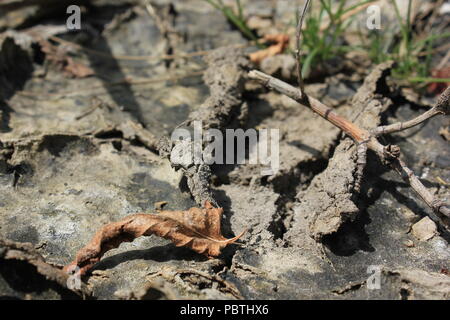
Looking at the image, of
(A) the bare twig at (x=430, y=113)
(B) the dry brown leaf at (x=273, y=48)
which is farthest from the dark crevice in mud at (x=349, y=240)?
(B) the dry brown leaf at (x=273, y=48)

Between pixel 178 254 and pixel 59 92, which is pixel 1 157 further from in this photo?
pixel 178 254

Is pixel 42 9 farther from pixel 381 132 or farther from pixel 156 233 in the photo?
pixel 381 132

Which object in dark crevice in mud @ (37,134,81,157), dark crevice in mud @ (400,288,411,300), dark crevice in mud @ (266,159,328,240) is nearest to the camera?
dark crevice in mud @ (400,288,411,300)

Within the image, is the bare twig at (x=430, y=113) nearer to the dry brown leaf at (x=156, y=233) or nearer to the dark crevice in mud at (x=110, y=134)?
the dry brown leaf at (x=156, y=233)

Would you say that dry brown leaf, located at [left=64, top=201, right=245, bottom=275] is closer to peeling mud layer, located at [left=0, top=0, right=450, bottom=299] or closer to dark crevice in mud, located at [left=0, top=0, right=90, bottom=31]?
peeling mud layer, located at [left=0, top=0, right=450, bottom=299]

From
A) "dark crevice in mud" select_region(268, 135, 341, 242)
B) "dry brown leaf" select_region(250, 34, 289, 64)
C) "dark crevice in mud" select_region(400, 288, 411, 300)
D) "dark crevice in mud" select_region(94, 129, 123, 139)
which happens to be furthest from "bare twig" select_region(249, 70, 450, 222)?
"dark crevice in mud" select_region(94, 129, 123, 139)

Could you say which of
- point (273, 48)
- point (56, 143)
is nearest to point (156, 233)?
point (56, 143)

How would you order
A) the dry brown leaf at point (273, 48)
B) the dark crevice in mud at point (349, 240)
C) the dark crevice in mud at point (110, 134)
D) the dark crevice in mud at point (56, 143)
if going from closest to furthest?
the dark crevice in mud at point (349, 240) < the dark crevice in mud at point (56, 143) < the dark crevice in mud at point (110, 134) < the dry brown leaf at point (273, 48)
